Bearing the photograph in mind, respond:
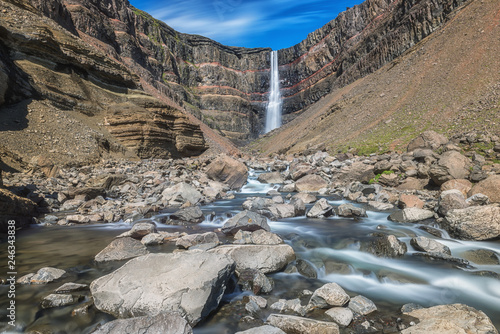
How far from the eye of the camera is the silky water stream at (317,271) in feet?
12.3

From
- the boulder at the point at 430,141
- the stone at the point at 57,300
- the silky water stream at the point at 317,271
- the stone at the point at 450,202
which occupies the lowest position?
the silky water stream at the point at 317,271

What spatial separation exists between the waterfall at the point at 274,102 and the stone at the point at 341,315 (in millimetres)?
87215

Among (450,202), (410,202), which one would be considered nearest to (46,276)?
(450,202)

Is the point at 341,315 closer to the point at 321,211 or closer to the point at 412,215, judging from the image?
the point at 321,211

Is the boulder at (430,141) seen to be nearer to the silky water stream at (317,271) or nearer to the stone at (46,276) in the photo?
the silky water stream at (317,271)

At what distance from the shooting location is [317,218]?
943cm

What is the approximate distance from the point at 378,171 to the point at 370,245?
912cm

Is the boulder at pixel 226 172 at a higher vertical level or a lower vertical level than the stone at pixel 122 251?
higher

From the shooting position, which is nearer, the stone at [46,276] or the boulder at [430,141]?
the stone at [46,276]

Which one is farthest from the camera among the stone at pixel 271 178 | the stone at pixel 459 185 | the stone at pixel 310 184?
the stone at pixel 271 178

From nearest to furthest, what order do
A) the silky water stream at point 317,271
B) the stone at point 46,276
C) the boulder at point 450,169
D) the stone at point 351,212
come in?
the silky water stream at point 317,271, the stone at point 46,276, the stone at point 351,212, the boulder at point 450,169

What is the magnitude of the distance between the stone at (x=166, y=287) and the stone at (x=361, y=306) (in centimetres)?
199

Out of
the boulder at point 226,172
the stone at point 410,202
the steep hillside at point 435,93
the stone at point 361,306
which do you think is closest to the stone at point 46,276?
the stone at point 361,306

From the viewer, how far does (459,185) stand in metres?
9.87
